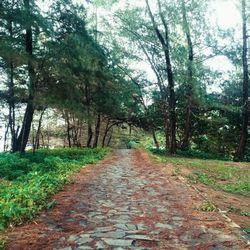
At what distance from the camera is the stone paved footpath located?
4.88 m

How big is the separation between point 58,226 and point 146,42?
873 inches

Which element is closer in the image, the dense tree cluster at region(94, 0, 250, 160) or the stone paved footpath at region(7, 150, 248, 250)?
the stone paved footpath at region(7, 150, 248, 250)

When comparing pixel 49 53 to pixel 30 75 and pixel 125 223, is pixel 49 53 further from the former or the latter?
pixel 125 223

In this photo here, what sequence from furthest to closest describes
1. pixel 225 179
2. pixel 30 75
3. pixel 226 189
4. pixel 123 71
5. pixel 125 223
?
pixel 123 71
pixel 30 75
pixel 225 179
pixel 226 189
pixel 125 223

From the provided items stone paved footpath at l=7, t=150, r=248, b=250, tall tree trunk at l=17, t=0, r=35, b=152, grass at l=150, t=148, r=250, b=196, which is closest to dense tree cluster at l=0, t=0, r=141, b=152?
tall tree trunk at l=17, t=0, r=35, b=152

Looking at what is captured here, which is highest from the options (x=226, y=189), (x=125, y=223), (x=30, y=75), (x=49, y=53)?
(x=49, y=53)

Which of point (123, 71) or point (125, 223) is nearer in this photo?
point (125, 223)

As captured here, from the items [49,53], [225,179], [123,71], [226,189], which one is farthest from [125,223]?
[123,71]

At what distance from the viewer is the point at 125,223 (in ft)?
19.5

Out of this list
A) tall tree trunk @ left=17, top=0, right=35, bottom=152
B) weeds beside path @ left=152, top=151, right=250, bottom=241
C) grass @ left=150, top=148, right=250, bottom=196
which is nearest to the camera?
weeds beside path @ left=152, top=151, right=250, bottom=241

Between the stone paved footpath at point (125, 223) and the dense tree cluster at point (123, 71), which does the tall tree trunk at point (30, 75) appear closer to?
the dense tree cluster at point (123, 71)

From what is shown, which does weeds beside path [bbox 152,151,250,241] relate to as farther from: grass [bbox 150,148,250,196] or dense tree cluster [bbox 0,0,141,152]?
dense tree cluster [bbox 0,0,141,152]

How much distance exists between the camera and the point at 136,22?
24.9 meters

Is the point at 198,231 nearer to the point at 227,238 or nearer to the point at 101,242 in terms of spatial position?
the point at 227,238
